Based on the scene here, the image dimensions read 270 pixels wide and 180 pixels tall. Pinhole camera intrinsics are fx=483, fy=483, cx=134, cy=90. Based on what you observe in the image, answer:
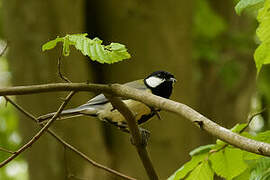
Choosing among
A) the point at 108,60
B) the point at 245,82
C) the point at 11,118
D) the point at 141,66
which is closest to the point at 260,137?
the point at 108,60

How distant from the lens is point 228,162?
167 cm

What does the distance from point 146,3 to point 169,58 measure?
55 cm

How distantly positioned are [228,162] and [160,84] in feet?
3.97

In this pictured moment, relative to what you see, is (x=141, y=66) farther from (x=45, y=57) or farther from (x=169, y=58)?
(x=45, y=57)

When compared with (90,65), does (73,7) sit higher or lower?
higher

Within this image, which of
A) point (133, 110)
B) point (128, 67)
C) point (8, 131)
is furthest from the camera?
point (8, 131)

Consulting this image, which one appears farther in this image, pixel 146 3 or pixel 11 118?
pixel 11 118

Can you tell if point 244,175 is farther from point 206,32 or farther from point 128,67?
point 206,32

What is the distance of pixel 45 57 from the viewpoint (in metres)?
3.77

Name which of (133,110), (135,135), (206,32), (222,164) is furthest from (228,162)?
(206,32)

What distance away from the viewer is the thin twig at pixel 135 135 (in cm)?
162

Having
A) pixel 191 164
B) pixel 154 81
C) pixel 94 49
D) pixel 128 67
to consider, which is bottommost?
pixel 128 67

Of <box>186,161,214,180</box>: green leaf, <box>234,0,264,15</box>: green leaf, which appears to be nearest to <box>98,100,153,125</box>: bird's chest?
<box>186,161,214,180</box>: green leaf

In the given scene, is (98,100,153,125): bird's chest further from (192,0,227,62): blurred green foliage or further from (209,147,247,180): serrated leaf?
(192,0,227,62): blurred green foliage
